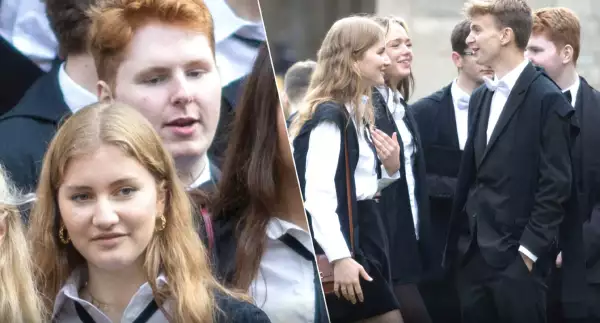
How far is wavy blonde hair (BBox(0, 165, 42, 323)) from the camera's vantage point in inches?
67.0

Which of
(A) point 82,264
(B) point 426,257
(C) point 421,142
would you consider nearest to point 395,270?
(B) point 426,257

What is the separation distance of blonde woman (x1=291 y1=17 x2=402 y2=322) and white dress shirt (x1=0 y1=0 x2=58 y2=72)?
32.4 inches

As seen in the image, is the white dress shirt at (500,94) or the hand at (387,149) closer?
the hand at (387,149)

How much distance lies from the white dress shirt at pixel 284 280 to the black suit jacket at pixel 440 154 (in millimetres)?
823

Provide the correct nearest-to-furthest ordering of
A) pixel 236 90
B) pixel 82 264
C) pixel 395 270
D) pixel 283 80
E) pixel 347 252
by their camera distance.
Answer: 1. pixel 82 264
2. pixel 236 90
3. pixel 283 80
4. pixel 347 252
5. pixel 395 270

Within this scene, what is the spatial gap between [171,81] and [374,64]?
96 cm

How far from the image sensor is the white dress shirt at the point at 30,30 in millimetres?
1694

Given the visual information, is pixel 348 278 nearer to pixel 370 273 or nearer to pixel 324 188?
pixel 370 273

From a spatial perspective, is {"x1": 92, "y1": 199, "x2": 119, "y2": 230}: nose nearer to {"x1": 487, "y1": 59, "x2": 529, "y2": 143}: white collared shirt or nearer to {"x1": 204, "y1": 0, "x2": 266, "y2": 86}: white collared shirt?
{"x1": 204, "y1": 0, "x2": 266, "y2": 86}: white collared shirt

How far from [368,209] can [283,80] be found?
0.45m

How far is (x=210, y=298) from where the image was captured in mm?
1854

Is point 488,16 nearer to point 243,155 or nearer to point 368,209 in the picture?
point 368,209

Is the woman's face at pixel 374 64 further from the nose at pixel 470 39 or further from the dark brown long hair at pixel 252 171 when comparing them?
the dark brown long hair at pixel 252 171

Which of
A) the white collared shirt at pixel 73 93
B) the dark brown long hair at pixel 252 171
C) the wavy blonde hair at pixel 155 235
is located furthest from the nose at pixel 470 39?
the white collared shirt at pixel 73 93
